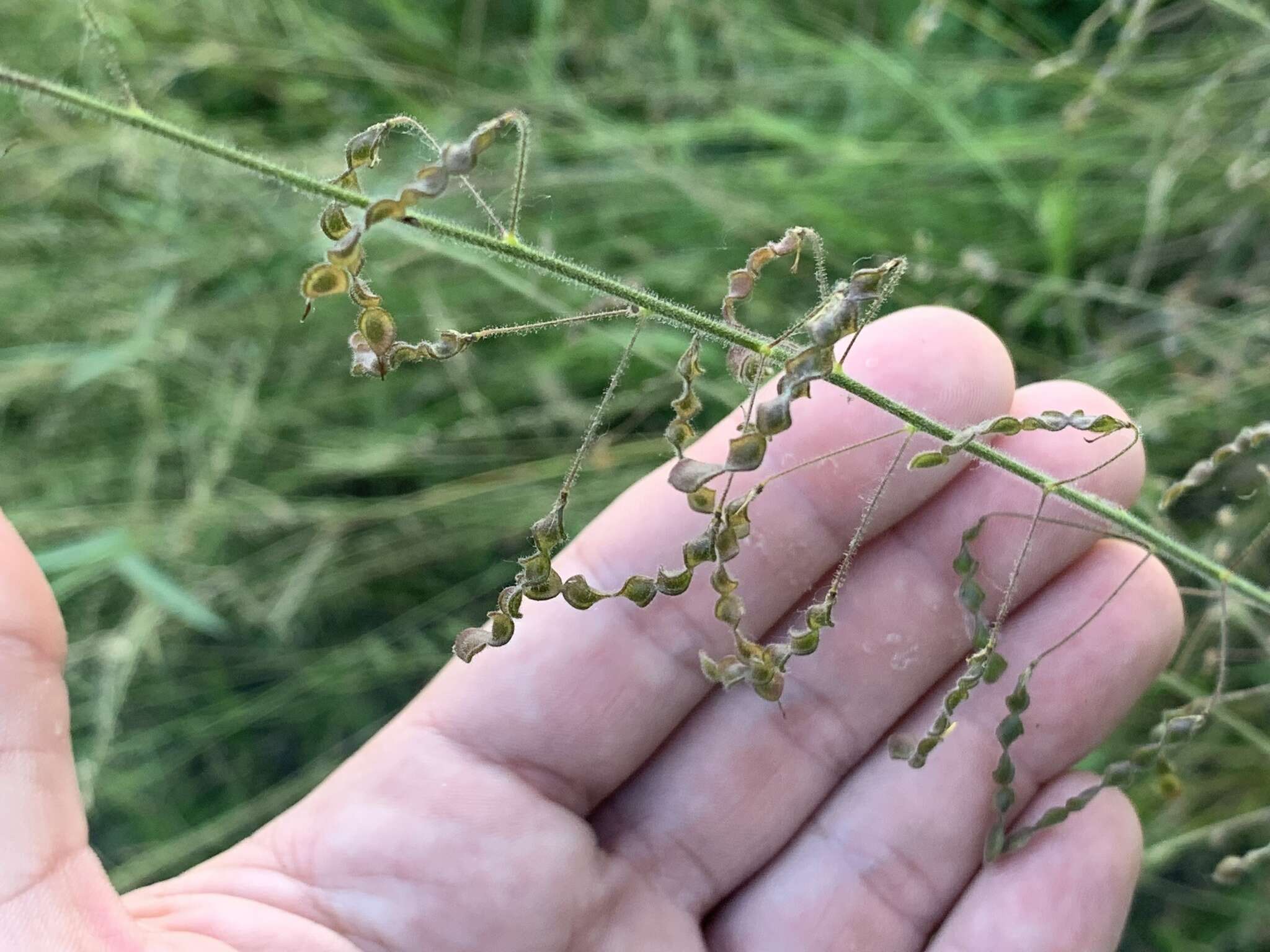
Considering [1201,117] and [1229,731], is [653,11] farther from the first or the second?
[1229,731]

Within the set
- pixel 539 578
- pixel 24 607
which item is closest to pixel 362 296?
pixel 539 578

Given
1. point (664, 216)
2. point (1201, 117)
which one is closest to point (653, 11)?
point (664, 216)

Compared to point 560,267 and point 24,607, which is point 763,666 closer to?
point 560,267

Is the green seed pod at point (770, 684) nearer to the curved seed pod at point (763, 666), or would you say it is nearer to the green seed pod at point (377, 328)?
the curved seed pod at point (763, 666)

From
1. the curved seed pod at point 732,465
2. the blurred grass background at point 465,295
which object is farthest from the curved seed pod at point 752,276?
the blurred grass background at point 465,295

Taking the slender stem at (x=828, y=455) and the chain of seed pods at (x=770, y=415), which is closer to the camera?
the chain of seed pods at (x=770, y=415)

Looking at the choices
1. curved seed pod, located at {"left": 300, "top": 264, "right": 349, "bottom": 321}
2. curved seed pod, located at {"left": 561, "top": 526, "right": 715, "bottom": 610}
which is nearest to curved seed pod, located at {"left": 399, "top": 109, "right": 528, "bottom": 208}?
curved seed pod, located at {"left": 300, "top": 264, "right": 349, "bottom": 321}

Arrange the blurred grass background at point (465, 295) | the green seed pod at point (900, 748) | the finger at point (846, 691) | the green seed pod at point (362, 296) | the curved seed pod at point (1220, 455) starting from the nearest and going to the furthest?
the green seed pod at point (362, 296), the curved seed pod at point (1220, 455), the green seed pod at point (900, 748), the finger at point (846, 691), the blurred grass background at point (465, 295)
